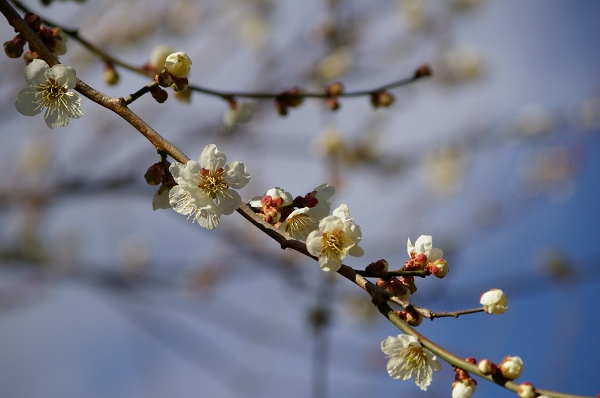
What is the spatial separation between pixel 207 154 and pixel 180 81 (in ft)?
0.75

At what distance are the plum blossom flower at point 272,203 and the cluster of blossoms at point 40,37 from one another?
2.68ft

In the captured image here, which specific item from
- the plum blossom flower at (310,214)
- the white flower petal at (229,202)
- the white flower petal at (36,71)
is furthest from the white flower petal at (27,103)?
the plum blossom flower at (310,214)

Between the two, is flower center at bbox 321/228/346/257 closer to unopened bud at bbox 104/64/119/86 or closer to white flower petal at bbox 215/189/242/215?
white flower petal at bbox 215/189/242/215

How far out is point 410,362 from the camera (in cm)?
135

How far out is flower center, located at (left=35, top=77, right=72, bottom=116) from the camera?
4.83ft

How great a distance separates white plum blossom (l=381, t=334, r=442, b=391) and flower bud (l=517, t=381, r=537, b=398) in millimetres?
197

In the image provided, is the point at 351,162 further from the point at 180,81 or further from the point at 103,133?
Answer: the point at 180,81

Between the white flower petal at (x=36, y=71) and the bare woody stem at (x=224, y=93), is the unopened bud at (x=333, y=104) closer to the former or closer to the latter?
the bare woody stem at (x=224, y=93)

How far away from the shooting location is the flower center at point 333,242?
126cm

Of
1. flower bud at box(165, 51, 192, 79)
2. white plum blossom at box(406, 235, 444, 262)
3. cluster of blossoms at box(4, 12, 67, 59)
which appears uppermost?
cluster of blossoms at box(4, 12, 67, 59)

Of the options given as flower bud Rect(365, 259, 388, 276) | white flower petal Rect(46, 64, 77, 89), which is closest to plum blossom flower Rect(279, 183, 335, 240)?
flower bud Rect(365, 259, 388, 276)

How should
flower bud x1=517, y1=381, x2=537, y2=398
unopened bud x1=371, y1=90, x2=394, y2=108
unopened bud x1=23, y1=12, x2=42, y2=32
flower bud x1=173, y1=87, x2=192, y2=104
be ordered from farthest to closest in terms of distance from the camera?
unopened bud x1=371, y1=90, x2=394, y2=108 → flower bud x1=173, y1=87, x2=192, y2=104 → unopened bud x1=23, y1=12, x2=42, y2=32 → flower bud x1=517, y1=381, x2=537, y2=398

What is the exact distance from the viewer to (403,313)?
1.25 meters

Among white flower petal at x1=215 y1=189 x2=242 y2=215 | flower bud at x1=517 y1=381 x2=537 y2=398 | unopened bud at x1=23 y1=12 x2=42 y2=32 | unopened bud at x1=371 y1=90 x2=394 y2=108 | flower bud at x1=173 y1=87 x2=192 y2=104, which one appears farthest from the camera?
unopened bud at x1=371 y1=90 x2=394 y2=108
